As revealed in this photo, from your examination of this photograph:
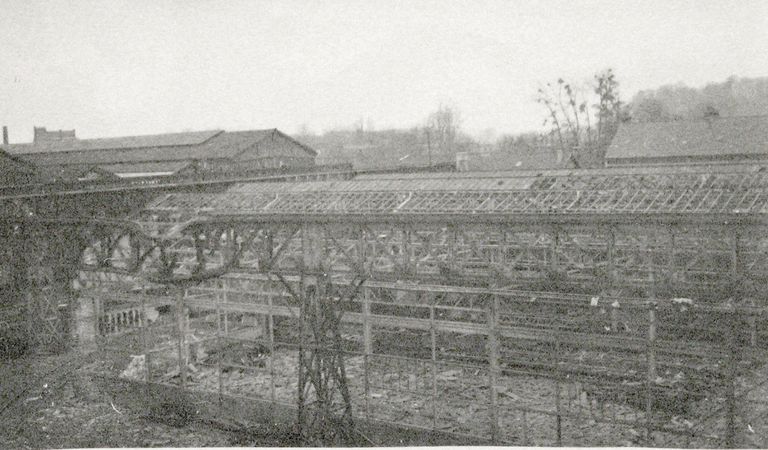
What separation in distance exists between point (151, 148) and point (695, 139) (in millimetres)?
30392

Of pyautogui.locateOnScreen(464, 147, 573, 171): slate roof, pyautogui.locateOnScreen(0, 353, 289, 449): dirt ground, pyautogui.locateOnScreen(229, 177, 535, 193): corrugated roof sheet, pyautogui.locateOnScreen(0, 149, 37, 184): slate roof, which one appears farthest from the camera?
pyautogui.locateOnScreen(464, 147, 573, 171): slate roof

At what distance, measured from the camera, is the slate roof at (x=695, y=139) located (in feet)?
107

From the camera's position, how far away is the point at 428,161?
1729 inches

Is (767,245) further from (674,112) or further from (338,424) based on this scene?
(674,112)

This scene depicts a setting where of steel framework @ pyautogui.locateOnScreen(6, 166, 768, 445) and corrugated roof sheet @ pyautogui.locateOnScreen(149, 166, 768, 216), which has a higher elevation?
corrugated roof sheet @ pyautogui.locateOnScreen(149, 166, 768, 216)

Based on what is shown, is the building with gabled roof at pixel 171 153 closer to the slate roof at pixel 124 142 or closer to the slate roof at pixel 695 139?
the slate roof at pixel 124 142

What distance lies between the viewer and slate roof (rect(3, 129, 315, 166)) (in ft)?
112

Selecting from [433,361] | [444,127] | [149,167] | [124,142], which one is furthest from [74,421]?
[444,127]

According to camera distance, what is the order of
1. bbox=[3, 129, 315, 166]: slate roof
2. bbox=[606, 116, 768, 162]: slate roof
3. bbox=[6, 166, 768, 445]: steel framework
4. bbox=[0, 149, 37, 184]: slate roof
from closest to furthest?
bbox=[6, 166, 768, 445]: steel framework → bbox=[0, 149, 37, 184]: slate roof → bbox=[606, 116, 768, 162]: slate roof → bbox=[3, 129, 315, 166]: slate roof

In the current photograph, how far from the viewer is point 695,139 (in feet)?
113

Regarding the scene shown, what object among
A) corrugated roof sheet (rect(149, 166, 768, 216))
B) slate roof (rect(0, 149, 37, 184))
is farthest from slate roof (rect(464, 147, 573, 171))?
slate roof (rect(0, 149, 37, 184))

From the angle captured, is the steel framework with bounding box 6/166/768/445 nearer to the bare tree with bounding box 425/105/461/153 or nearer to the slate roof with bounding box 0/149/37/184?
the slate roof with bounding box 0/149/37/184

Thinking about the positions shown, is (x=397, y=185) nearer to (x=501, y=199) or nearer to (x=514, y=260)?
(x=501, y=199)

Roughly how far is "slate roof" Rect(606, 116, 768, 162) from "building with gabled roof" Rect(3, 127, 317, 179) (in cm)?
1899
